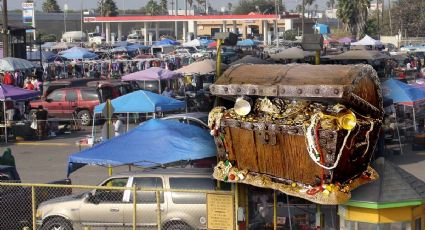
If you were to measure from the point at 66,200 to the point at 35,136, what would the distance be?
14818 millimetres

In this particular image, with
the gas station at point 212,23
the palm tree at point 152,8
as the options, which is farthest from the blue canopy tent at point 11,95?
the palm tree at point 152,8

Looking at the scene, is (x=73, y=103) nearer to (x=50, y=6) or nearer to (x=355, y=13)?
(x=355, y=13)

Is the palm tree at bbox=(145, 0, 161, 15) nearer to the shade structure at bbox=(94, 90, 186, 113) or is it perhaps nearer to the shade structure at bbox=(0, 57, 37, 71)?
the shade structure at bbox=(0, 57, 37, 71)

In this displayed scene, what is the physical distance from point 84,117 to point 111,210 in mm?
18205

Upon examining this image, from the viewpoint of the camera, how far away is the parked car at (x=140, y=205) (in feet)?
44.7

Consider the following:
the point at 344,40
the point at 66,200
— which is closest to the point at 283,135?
the point at 66,200

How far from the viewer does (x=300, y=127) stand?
333 inches

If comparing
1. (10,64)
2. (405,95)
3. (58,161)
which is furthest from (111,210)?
(10,64)

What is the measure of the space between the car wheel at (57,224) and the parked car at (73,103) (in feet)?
57.1

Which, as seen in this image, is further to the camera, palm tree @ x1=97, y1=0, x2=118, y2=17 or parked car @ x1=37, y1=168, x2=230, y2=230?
palm tree @ x1=97, y1=0, x2=118, y2=17

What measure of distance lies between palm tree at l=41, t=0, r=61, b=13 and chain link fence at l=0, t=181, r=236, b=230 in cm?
13425

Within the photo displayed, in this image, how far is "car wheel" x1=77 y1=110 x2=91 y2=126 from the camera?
31609 mm

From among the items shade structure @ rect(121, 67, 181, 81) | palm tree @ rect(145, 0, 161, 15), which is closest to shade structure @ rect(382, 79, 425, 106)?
shade structure @ rect(121, 67, 181, 81)

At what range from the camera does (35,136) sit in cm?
2862
